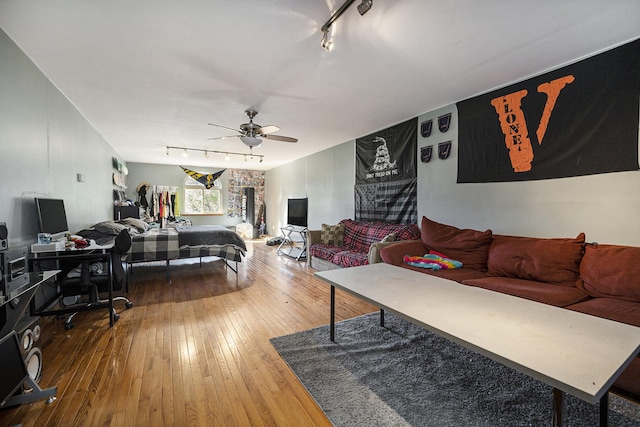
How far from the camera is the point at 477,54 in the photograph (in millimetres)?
2254

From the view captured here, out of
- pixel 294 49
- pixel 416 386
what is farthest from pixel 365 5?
pixel 416 386

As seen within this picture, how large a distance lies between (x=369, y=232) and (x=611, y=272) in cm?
269

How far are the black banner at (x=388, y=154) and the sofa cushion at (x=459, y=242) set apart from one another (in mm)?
984

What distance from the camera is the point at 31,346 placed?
1.64m

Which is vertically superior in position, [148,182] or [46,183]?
[148,182]

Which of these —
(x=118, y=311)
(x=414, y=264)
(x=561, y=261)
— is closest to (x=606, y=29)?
(x=561, y=261)

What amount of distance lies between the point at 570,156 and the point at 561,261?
0.98 metres

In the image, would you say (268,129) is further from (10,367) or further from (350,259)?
(10,367)

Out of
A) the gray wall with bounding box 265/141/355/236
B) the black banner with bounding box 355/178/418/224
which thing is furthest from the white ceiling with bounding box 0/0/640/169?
the gray wall with bounding box 265/141/355/236

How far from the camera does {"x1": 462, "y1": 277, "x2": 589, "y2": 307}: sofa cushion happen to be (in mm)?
1940

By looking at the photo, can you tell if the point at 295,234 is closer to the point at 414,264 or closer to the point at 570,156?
the point at 414,264

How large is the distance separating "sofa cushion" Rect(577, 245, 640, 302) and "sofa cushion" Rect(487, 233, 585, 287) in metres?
0.07

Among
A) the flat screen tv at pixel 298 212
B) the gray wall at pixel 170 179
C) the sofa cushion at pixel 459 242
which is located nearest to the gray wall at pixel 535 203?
the sofa cushion at pixel 459 242

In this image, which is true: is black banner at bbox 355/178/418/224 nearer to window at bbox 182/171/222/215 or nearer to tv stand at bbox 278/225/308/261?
tv stand at bbox 278/225/308/261
